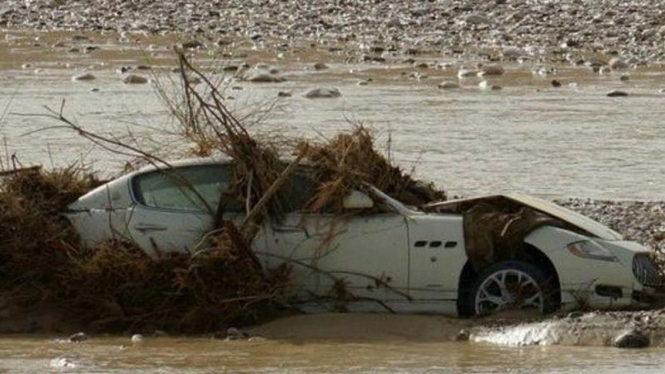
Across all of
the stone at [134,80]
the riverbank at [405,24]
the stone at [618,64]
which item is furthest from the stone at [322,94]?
the stone at [618,64]

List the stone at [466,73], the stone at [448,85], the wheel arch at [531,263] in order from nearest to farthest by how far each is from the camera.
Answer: the wheel arch at [531,263]
the stone at [448,85]
the stone at [466,73]

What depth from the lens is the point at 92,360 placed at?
12352mm

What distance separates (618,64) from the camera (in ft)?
120

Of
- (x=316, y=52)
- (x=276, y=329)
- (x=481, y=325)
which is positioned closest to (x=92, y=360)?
(x=276, y=329)

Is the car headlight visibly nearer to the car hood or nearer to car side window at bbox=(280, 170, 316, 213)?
the car hood

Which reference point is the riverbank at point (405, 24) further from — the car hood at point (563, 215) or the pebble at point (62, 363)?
the pebble at point (62, 363)

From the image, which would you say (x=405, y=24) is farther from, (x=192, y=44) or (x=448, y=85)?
(x=448, y=85)

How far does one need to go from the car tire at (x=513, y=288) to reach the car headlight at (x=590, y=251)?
0.93 ft

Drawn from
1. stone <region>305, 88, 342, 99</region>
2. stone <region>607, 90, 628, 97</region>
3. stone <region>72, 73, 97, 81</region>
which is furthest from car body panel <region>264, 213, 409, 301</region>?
stone <region>72, 73, 97, 81</region>

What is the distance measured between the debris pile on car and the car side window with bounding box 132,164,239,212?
0.08m

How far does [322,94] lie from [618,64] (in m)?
7.16

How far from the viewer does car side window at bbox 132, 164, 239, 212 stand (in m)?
13.5

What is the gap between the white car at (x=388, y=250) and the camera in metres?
13.3

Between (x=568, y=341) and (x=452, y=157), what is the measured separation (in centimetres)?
1166
